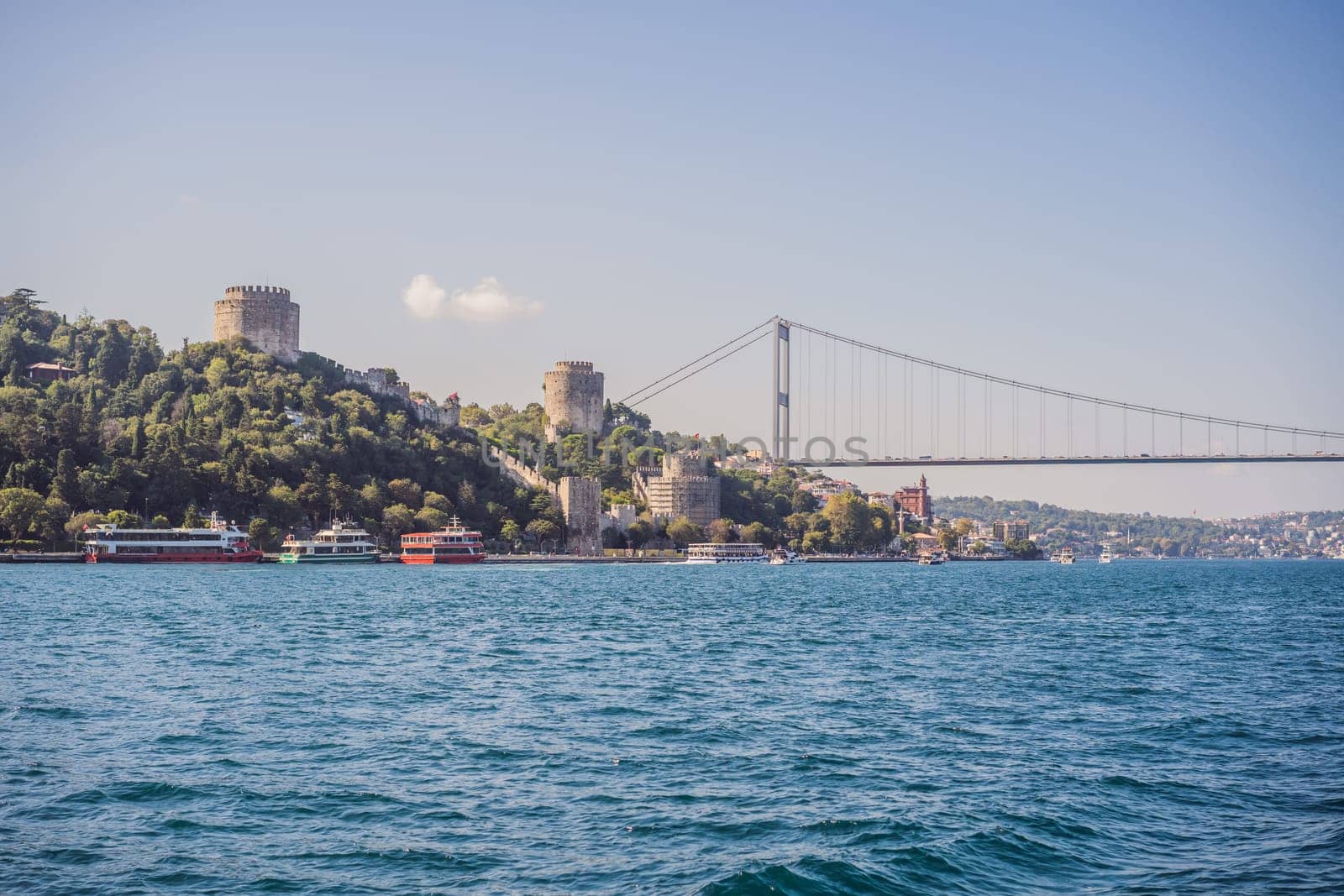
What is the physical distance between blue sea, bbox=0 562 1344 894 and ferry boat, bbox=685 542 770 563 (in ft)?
168

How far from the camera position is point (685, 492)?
84188mm

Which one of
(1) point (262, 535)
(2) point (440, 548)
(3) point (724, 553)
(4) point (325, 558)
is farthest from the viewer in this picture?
(3) point (724, 553)

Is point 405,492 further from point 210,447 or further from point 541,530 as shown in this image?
point 210,447

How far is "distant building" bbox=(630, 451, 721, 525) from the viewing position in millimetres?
84188

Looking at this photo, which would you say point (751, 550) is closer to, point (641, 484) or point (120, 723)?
point (641, 484)

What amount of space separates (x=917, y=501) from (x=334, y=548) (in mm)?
102703

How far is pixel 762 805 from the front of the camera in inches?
399

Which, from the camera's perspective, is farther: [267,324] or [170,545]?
[267,324]

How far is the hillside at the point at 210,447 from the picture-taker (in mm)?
55438

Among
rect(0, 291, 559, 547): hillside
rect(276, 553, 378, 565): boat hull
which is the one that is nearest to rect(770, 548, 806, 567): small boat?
rect(0, 291, 559, 547): hillside

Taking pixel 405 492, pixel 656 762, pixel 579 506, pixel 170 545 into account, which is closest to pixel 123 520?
pixel 170 545

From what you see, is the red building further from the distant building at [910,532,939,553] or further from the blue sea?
the blue sea

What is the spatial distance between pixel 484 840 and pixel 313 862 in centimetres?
120

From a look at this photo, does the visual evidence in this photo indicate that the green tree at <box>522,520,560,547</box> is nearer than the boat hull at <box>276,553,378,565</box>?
No
